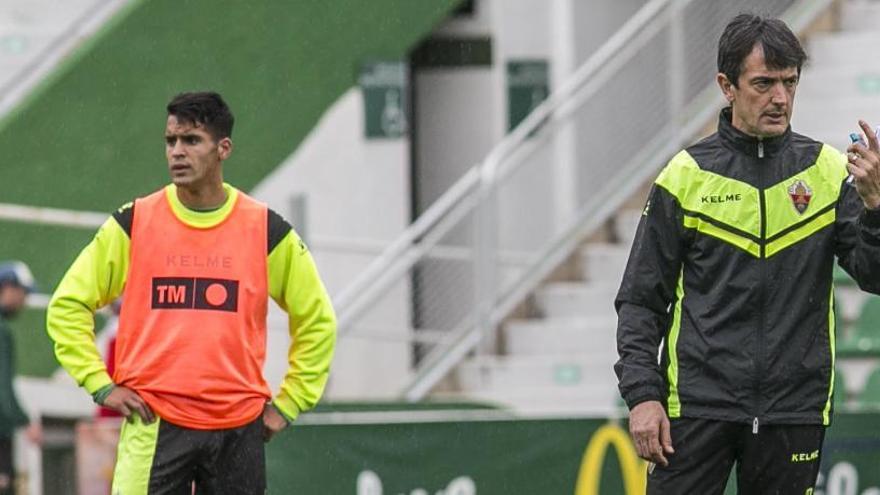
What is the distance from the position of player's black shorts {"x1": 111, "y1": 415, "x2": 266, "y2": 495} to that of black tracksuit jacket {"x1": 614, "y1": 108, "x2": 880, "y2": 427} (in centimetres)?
190

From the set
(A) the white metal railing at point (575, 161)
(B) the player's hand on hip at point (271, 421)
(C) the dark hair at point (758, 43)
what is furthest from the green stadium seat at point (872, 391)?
(C) the dark hair at point (758, 43)

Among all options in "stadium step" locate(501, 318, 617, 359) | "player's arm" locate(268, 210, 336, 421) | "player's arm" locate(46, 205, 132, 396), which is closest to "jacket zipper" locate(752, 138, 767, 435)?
"player's arm" locate(268, 210, 336, 421)

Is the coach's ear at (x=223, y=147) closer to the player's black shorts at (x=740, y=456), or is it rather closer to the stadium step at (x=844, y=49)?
the player's black shorts at (x=740, y=456)

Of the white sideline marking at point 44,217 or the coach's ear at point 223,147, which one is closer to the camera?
the coach's ear at point 223,147

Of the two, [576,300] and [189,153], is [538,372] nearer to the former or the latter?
[576,300]

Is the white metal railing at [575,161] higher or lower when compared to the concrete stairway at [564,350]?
higher

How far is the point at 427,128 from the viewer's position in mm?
18312

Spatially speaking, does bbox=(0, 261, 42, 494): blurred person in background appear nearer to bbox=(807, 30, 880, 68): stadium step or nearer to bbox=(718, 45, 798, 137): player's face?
bbox=(807, 30, 880, 68): stadium step

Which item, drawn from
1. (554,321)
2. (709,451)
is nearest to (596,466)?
(554,321)

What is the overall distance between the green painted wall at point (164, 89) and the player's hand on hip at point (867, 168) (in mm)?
9798

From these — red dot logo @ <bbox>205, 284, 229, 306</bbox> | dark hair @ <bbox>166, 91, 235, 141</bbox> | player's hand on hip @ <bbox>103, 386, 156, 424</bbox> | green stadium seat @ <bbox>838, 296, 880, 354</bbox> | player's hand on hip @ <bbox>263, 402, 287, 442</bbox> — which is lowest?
player's hand on hip @ <bbox>263, 402, 287, 442</bbox>

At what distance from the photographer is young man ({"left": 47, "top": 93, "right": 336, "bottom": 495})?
7.91 meters

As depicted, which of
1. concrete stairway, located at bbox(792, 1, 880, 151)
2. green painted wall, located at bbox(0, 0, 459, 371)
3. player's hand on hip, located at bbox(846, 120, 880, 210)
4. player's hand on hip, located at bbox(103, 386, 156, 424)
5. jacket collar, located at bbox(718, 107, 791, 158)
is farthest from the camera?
green painted wall, located at bbox(0, 0, 459, 371)

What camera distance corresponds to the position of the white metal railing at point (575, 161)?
14828 mm
